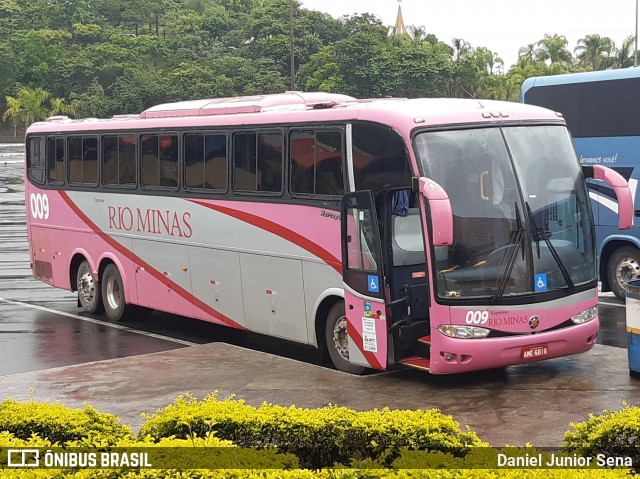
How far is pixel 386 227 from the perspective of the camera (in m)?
12.1

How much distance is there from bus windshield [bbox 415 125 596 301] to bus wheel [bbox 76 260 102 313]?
27.5 feet

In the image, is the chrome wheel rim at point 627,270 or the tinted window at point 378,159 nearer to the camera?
the tinted window at point 378,159

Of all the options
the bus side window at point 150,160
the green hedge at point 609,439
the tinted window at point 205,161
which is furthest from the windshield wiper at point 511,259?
the bus side window at point 150,160

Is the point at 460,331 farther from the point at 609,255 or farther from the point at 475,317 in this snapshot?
the point at 609,255

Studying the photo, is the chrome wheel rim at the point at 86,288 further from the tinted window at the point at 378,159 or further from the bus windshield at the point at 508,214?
the bus windshield at the point at 508,214

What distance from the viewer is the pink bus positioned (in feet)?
37.9

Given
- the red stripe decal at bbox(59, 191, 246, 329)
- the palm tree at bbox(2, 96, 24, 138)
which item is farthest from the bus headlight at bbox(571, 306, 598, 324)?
the palm tree at bbox(2, 96, 24, 138)

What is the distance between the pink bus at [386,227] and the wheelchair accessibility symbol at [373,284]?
0.06 ft

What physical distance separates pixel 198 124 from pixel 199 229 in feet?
4.87

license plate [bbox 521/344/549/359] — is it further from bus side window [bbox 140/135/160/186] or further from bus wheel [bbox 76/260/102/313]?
bus wheel [bbox 76/260/102/313]

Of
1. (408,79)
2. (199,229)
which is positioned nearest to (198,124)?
(199,229)

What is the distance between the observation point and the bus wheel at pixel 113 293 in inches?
703

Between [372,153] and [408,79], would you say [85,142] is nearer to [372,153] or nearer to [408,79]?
[372,153]

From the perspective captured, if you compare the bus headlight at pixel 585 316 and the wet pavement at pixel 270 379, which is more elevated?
the bus headlight at pixel 585 316
